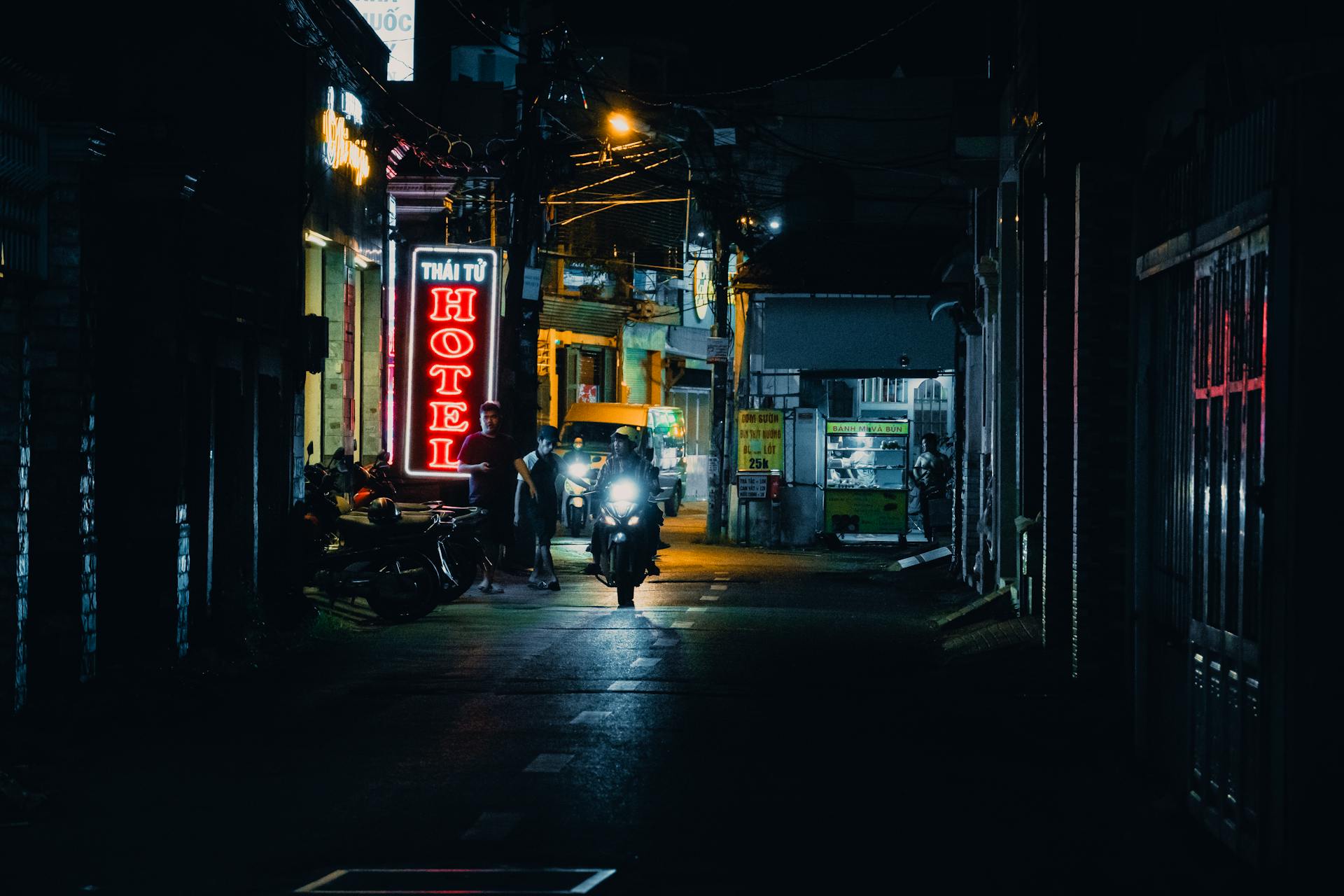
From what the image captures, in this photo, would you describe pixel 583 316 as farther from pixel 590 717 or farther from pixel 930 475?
pixel 590 717

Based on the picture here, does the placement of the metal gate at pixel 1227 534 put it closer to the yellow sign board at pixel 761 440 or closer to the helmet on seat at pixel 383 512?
the helmet on seat at pixel 383 512

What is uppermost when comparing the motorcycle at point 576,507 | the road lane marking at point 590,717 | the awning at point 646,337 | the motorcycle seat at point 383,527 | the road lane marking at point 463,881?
the awning at point 646,337

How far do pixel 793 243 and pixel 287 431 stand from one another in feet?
60.8

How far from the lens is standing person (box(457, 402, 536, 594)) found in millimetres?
20406

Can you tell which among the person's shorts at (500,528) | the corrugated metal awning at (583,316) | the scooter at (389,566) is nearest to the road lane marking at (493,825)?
the scooter at (389,566)

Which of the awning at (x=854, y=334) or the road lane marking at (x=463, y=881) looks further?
the awning at (x=854, y=334)

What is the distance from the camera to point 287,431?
17375mm

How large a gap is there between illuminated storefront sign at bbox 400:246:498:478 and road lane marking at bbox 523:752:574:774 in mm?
14237

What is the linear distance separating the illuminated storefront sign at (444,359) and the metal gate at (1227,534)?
53.7ft

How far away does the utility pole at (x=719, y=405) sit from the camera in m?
33.2

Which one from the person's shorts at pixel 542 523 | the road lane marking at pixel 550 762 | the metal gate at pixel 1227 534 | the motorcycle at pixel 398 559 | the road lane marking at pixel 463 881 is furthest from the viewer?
the person's shorts at pixel 542 523

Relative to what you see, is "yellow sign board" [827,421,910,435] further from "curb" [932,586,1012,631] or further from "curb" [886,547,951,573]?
"curb" [932,586,1012,631]

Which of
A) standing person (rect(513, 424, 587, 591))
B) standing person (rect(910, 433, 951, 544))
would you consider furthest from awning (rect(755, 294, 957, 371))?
standing person (rect(513, 424, 587, 591))

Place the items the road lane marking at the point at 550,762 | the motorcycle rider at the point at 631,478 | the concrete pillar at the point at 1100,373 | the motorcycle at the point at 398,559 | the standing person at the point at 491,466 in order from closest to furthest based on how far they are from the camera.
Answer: the road lane marking at the point at 550,762, the concrete pillar at the point at 1100,373, the motorcycle at the point at 398,559, the motorcycle rider at the point at 631,478, the standing person at the point at 491,466
